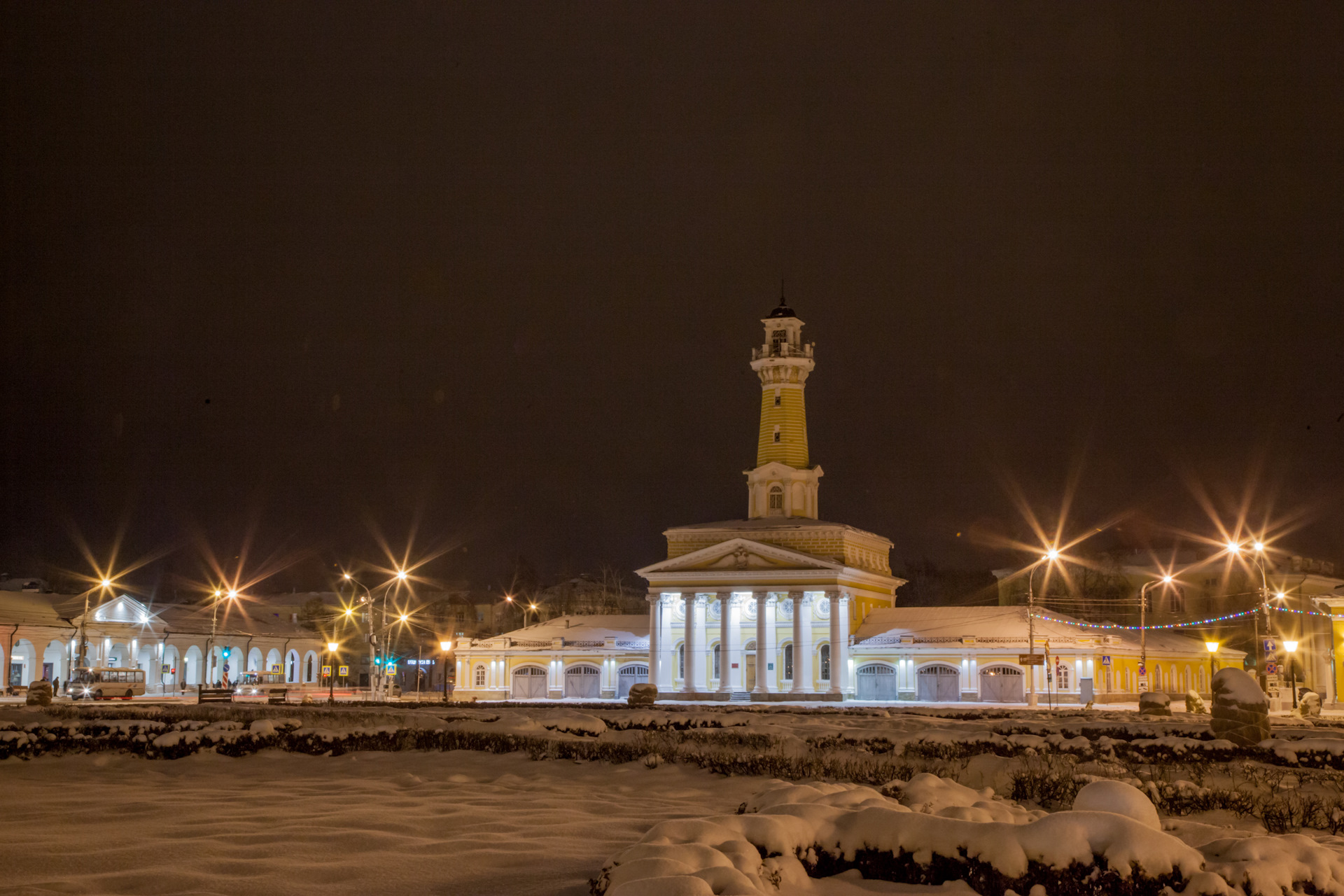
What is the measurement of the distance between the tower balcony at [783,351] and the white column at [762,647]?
16.5m

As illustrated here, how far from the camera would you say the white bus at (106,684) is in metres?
57.7

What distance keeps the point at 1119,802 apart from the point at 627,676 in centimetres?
6409

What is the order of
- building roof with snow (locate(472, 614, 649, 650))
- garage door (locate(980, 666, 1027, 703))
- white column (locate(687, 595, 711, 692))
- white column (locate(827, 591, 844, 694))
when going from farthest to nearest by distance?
building roof with snow (locate(472, 614, 649, 650)) → white column (locate(687, 595, 711, 692)) → white column (locate(827, 591, 844, 694)) → garage door (locate(980, 666, 1027, 703))

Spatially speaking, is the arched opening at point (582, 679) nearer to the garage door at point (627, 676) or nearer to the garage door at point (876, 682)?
the garage door at point (627, 676)

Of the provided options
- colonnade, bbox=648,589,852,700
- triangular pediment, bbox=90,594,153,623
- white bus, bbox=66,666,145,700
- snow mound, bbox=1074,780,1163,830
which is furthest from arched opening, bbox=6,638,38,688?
snow mound, bbox=1074,780,1163,830

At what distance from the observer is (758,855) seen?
8664 mm

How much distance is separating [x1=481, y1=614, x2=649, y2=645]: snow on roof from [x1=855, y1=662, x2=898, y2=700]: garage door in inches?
524

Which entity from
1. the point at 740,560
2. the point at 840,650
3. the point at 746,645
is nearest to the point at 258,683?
the point at 746,645

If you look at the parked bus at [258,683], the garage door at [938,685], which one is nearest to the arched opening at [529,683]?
the parked bus at [258,683]

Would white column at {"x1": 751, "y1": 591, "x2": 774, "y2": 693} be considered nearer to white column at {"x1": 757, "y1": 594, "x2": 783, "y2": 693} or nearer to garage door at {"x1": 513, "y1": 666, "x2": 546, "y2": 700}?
white column at {"x1": 757, "y1": 594, "x2": 783, "y2": 693}

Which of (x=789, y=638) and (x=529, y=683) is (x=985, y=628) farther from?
(x=529, y=683)

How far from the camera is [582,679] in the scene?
7200cm

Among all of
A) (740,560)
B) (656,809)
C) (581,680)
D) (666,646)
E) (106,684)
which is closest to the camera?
(656,809)

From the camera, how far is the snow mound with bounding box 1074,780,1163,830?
30.1 feet
